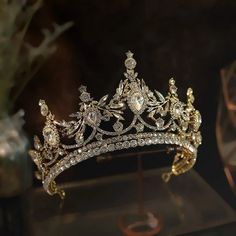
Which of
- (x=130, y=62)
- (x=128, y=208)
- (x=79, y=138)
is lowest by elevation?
(x=128, y=208)

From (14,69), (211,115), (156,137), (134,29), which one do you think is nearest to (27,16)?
(14,69)

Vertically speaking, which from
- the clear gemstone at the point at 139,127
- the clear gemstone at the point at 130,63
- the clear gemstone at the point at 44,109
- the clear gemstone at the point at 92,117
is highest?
the clear gemstone at the point at 130,63

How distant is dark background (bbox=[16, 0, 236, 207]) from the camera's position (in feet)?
2.63

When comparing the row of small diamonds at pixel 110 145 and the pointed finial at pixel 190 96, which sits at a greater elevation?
the pointed finial at pixel 190 96

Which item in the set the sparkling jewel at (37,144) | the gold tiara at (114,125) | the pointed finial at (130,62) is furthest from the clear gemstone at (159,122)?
the sparkling jewel at (37,144)

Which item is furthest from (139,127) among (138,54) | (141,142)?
(138,54)

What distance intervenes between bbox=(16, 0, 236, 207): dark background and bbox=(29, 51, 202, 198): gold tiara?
5cm

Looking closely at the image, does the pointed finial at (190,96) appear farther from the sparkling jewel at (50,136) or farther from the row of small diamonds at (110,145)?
the sparkling jewel at (50,136)

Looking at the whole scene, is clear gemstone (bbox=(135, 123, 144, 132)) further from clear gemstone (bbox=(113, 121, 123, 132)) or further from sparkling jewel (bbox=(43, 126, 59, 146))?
sparkling jewel (bbox=(43, 126, 59, 146))

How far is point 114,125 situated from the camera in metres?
0.81

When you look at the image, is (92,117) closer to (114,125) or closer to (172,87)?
(114,125)

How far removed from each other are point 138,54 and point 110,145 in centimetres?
17

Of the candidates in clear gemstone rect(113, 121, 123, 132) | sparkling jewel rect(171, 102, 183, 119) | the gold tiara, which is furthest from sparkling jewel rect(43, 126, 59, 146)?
sparkling jewel rect(171, 102, 183, 119)

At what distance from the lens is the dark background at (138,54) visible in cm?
80
